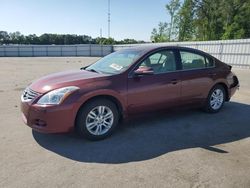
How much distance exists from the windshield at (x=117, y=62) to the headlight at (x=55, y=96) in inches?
39.9

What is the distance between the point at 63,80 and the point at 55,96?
0.49 metres

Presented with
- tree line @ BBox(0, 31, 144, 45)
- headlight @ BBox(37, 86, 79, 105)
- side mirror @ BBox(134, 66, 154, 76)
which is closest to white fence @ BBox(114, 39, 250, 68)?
side mirror @ BBox(134, 66, 154, 76)

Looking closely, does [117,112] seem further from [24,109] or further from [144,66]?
[24,109]

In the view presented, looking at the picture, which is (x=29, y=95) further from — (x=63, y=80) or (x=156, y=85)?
(x=156, y=85)

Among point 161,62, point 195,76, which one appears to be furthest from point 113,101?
point 195,76

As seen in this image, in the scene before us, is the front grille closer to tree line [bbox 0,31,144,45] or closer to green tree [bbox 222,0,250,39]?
green tree [bbox 222,0,250,39]

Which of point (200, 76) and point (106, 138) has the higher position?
point (200, 76)

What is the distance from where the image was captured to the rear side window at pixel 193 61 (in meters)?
5.51

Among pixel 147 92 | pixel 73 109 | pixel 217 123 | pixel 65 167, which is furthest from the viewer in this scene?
pixel 217 123

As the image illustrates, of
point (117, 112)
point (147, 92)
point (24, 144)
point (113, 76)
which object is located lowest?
point (24, 144)

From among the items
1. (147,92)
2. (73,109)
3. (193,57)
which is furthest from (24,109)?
(193,57)

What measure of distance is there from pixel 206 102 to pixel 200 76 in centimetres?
69

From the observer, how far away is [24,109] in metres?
4.31

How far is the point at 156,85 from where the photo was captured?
4.94 meters
